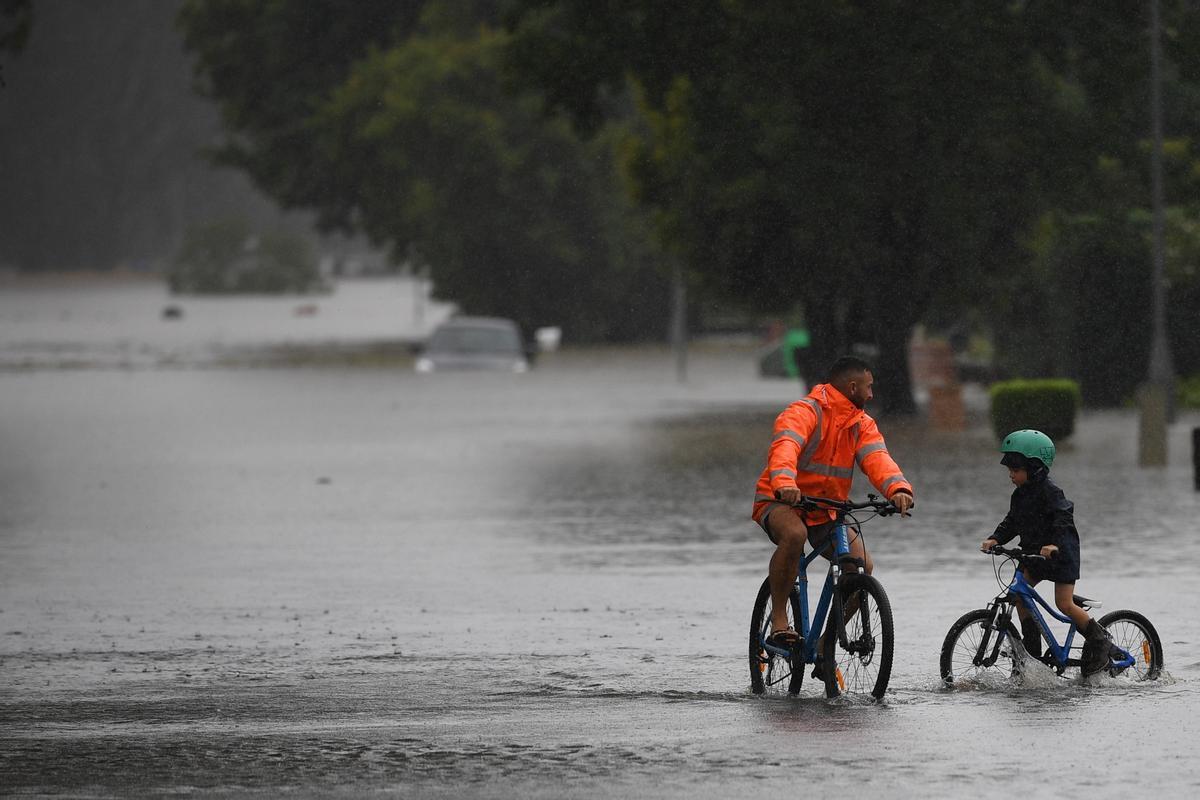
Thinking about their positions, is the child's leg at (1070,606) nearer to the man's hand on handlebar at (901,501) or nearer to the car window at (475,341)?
the man's hand on handlebar at (901,501)

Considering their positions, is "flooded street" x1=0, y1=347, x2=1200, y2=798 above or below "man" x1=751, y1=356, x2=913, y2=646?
below

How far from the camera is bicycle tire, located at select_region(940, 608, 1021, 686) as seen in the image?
1084 centimetres

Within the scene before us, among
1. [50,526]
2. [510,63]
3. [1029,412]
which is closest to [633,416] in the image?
[510,63]

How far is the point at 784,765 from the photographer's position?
8.91 metres

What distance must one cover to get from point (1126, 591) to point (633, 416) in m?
24.1

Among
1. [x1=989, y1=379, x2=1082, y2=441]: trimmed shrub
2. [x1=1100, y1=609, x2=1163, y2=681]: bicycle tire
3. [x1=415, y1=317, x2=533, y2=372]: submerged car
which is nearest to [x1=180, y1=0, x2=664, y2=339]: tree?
[x1=415, y1=317, x2=533, y2=372]: submerged car

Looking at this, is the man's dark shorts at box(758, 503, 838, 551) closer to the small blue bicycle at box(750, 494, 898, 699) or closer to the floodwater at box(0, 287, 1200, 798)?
the small blue bicycle at box(750, 494, 898, 699)

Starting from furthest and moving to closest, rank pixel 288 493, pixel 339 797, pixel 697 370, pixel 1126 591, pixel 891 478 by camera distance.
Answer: pixel 697 370
pixel 288 493
pixel 1126 591
pixel 891 478
pixel 339 797

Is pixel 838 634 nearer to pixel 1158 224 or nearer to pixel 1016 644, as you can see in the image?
pixel 1016 644

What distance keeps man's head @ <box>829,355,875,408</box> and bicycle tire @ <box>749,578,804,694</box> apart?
851 mm

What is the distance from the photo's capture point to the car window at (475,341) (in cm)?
5109

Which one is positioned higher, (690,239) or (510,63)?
(510,63)

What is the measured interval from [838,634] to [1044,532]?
3.62ft

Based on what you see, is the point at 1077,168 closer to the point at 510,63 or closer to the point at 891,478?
the point at 510,63
